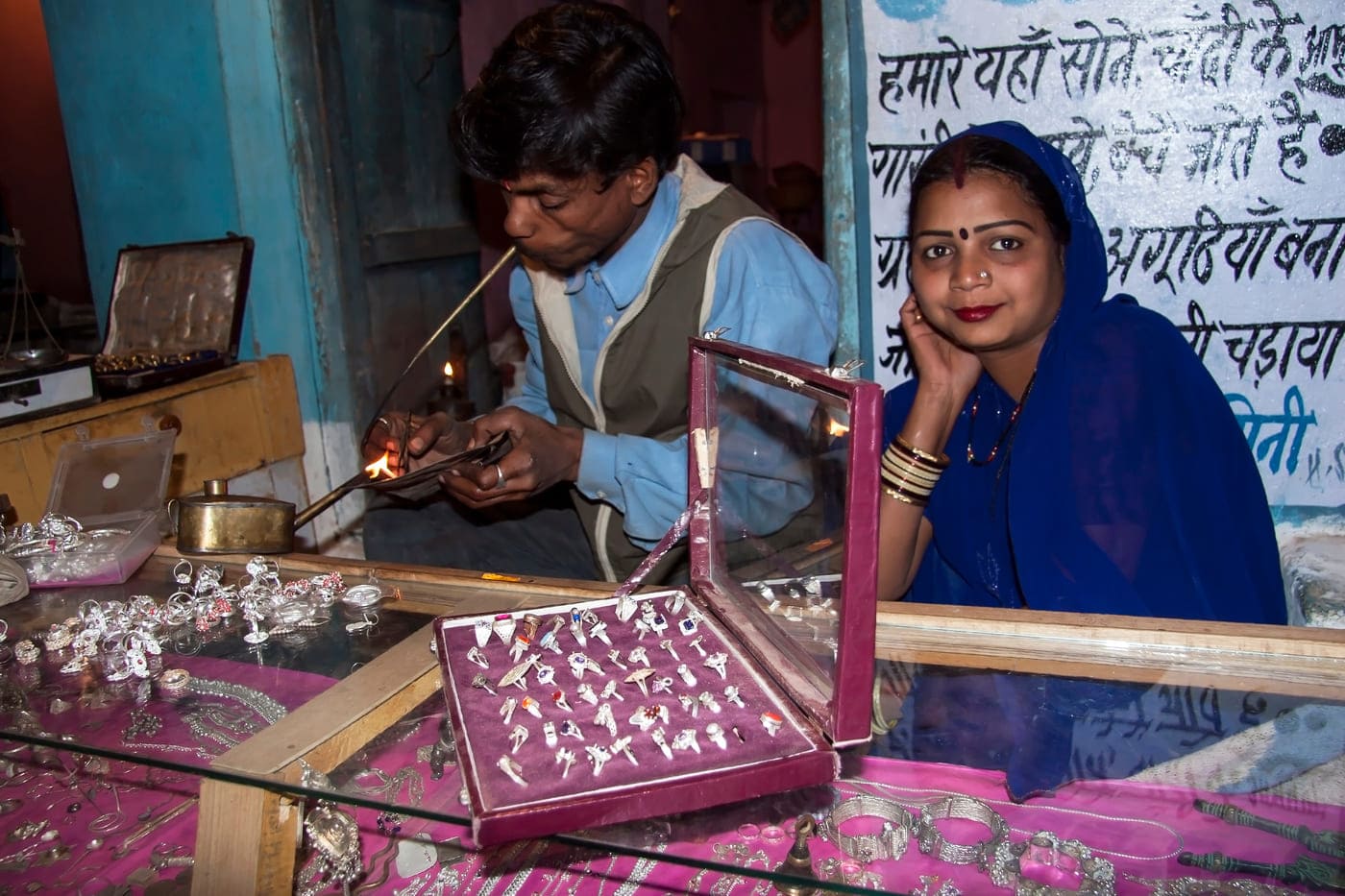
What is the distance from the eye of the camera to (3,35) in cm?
638

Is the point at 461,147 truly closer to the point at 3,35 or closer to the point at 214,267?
the point at 214,267

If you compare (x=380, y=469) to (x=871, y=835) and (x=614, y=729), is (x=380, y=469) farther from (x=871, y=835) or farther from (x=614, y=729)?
(x=871, y=835)

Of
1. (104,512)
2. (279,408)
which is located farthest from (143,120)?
(104,512)

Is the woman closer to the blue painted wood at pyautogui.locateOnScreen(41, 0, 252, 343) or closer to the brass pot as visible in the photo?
the brass pot

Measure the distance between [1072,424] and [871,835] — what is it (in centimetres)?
93

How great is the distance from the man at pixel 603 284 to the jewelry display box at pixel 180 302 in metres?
1.07

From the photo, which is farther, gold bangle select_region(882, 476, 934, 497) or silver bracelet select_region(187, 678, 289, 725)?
gold bangle select_region(882, 476, 934, 497)

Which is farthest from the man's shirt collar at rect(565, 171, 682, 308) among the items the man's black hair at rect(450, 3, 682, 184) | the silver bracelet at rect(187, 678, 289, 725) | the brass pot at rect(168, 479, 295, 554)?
the silver bracelet at rect(187, 678, 289, 725)

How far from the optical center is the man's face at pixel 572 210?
1747 mm

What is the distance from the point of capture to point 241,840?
0.92 m

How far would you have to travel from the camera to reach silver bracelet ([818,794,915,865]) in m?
0.82

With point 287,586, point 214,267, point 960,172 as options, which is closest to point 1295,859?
point 960,172

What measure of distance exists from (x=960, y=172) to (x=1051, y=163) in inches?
5.7

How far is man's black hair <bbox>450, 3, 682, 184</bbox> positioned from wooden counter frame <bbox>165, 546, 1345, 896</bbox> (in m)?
0.86
